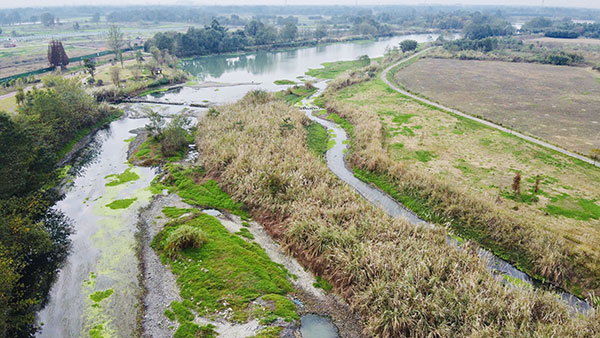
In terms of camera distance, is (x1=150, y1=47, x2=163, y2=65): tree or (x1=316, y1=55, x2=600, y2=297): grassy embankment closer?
(x1=316, y1=55, x2=600, y2=297): grassy embankment

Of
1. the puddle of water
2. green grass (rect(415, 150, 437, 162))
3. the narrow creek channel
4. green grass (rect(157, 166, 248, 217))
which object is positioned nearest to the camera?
the puddle of water

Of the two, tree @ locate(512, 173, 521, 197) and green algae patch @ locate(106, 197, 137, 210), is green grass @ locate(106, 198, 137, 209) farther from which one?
tree @ locate(512, 173, 521, 197)

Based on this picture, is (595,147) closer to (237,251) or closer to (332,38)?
(237,251)

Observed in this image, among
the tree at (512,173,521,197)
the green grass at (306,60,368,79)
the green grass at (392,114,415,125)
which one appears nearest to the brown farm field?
the green grass at (392,114,415,125)

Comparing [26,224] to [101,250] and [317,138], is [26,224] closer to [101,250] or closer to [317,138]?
[101,250]

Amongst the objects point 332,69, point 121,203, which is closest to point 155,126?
point 121,203

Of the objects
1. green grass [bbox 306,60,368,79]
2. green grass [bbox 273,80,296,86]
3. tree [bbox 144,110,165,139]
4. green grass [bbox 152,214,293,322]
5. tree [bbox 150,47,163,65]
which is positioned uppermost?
tree [bbox 150,47,163,65]
